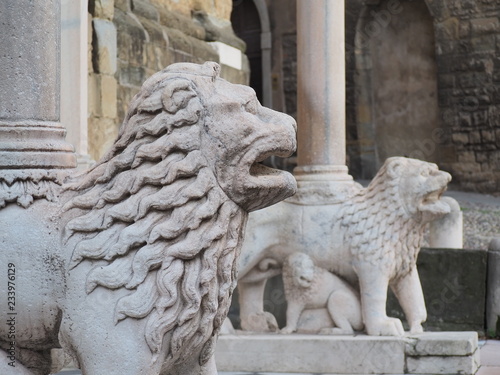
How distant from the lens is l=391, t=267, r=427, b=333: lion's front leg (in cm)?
503

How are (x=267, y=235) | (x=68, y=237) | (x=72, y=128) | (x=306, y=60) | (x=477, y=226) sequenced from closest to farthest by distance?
(x=68, y=237)
(x=72, y=128)
(x=267, y=235)
(x=306, y=60)
(x=477, y=226)

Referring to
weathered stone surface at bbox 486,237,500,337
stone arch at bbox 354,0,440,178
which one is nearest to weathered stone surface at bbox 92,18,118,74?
weathered stone surface at bbox 486,237,500,337

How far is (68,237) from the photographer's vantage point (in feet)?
8.37

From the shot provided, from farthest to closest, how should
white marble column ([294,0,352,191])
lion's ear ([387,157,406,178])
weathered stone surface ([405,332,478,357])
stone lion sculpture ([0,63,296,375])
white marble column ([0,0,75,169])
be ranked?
white marble column ([294,0,352,191]) → lion's ear ([387,157,406,178]) → weathered stone surface ([405,332,478,357]) → white marble column ([0,0,75,169]) → stone lion sculpture ([0,63,296,375])

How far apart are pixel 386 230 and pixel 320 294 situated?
Result: 53 centimetres

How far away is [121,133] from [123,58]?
518 centimetres

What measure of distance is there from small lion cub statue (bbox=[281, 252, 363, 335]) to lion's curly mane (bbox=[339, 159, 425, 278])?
233 mm

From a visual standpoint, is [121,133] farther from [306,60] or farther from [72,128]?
[306,60]

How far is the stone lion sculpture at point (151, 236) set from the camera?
2.47 metres

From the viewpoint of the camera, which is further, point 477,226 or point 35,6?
point 477,226

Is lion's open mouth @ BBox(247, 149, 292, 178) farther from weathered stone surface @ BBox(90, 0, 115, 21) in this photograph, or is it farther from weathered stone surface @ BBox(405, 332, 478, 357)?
weathered stone surface @ BBox(90, 0, 115, 21)

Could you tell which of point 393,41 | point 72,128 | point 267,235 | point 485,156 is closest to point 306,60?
point 267,235

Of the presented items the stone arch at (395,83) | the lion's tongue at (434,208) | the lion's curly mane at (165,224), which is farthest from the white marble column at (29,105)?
the stone arch at (395,83)

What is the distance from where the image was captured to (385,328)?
4867 millimetres
